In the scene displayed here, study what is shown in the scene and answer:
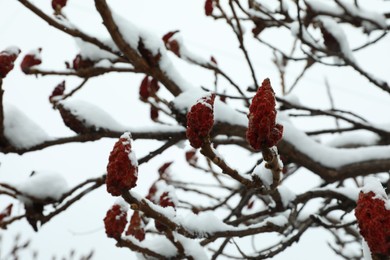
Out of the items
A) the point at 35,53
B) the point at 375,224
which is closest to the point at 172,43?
the point at 35,53

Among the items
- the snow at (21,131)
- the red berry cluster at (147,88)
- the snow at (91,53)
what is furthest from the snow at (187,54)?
the snow at (21,131)

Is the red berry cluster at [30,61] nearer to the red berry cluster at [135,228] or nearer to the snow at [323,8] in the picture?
the red berry cluster at [135,228]

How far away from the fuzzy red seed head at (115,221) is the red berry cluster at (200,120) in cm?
37

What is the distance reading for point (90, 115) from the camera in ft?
5.28

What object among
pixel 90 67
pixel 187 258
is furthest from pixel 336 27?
pixel 187 258

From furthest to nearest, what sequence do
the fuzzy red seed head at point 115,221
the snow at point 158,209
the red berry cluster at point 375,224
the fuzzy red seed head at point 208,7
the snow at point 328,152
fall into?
the fuzzy red seed head at point 208,7 < the snow at point 328,152 < the fuzzy red seed head at point 115,221 < the snow at point 158,209 < the red berry cluster at point 375,224

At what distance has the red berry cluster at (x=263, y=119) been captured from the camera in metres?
0.69

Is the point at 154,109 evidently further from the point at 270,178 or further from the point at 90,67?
the point at 270,178

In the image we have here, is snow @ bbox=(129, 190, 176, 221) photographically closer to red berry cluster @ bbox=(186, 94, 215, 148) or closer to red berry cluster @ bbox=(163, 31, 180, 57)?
red berry cluster @ bbox=(186, 94, 215, 148)

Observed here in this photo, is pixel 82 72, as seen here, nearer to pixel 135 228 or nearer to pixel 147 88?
pixel 147 88

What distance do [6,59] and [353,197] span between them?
5.09ft

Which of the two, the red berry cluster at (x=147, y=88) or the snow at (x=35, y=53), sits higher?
the red berry cluster at (x=147, y=88)

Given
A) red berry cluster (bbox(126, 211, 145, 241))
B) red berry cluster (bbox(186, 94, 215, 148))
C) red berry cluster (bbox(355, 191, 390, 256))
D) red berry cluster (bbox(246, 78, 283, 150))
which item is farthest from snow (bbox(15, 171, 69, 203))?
red berry cluster (bbox(355, 191, 390, 256))

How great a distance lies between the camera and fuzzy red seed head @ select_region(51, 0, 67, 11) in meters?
2.01
